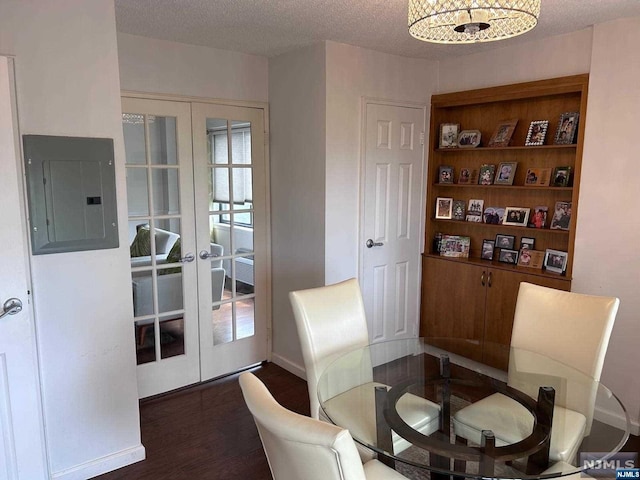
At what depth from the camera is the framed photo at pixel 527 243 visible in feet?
11.4

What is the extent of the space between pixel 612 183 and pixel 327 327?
6.12ft

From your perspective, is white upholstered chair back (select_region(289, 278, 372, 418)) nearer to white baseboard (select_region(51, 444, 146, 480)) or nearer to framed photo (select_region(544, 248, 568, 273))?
white baseboard (select_region(51, 444, 146, 480))

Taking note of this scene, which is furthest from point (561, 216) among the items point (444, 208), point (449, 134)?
point (449, 134)

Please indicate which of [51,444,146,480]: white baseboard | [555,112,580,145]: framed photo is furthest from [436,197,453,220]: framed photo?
[51,444,146,480]: white baseboard

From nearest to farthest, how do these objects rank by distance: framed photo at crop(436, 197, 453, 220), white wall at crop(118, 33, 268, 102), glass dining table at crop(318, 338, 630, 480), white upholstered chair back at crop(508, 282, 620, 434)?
1. glass dining table at crop(318, 338, 630, 480)
2. white upholstered chair back at crop(508, 282, 620, 434)
3. white wall at crop(118, 33, 268, 102)
4. framed photo at crop(436, 197, 453, 220)

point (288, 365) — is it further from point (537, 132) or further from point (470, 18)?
point (470, 18)

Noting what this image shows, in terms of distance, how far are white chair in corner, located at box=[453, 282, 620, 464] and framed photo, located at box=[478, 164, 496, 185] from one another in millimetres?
1266

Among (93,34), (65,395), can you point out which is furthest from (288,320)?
(93,34)

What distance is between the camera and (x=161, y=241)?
3.31 meters

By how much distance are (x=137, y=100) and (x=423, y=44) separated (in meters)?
→ 1.91

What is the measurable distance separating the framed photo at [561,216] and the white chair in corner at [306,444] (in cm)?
259

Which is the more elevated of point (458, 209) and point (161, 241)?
point (458, 209)

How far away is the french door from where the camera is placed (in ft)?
10.6

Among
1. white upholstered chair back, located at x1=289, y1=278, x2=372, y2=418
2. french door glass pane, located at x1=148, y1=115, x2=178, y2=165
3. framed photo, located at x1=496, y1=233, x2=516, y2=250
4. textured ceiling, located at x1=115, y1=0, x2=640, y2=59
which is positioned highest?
textured ceiling, located at x1=115, y1=0, x2=640, y2=59
